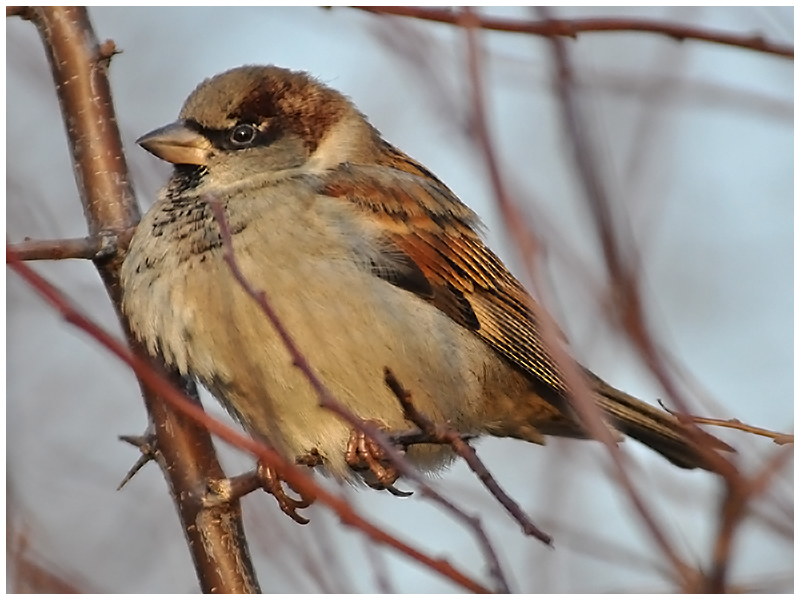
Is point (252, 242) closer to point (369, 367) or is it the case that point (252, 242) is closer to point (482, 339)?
point (369, 367)

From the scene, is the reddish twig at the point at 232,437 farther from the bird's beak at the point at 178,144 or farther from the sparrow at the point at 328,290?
the bird's beak at the point at 178,144

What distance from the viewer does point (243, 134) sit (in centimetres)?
372

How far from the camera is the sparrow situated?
322 centimetres

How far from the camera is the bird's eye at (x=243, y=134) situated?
3695mm

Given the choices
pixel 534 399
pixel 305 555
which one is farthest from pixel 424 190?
pixel 305 555

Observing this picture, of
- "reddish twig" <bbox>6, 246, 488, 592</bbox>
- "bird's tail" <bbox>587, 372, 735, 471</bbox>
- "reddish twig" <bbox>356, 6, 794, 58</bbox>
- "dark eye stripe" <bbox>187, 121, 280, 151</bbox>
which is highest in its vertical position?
"reddish twig" <bbox>356, 6, 794, 58</bbox>

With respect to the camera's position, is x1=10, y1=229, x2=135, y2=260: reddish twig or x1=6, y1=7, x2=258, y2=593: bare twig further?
x1=6, y1=7, x2=258, y2=593: bare twig

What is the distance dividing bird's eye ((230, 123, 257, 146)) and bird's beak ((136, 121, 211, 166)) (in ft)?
0.30

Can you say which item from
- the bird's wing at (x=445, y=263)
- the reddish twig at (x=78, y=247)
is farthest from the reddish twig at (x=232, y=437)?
the bird's wing at (x=445, y=263)

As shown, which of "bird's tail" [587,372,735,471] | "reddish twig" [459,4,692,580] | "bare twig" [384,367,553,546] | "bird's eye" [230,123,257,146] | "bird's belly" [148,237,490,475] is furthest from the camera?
"bird's tail" [587,372,735,471]

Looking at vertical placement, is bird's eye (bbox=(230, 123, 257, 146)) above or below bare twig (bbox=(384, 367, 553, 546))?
above

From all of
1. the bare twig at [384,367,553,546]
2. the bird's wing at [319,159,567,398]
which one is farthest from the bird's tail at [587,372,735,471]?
the bare twig at [384,367,553,546]

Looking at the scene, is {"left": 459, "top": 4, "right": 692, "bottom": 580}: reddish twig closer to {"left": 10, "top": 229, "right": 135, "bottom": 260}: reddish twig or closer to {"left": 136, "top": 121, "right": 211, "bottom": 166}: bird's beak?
{"left": 10, "top": 229, "right": 135, "bottom": 260}: reddish twig

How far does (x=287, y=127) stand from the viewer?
12.6ft
